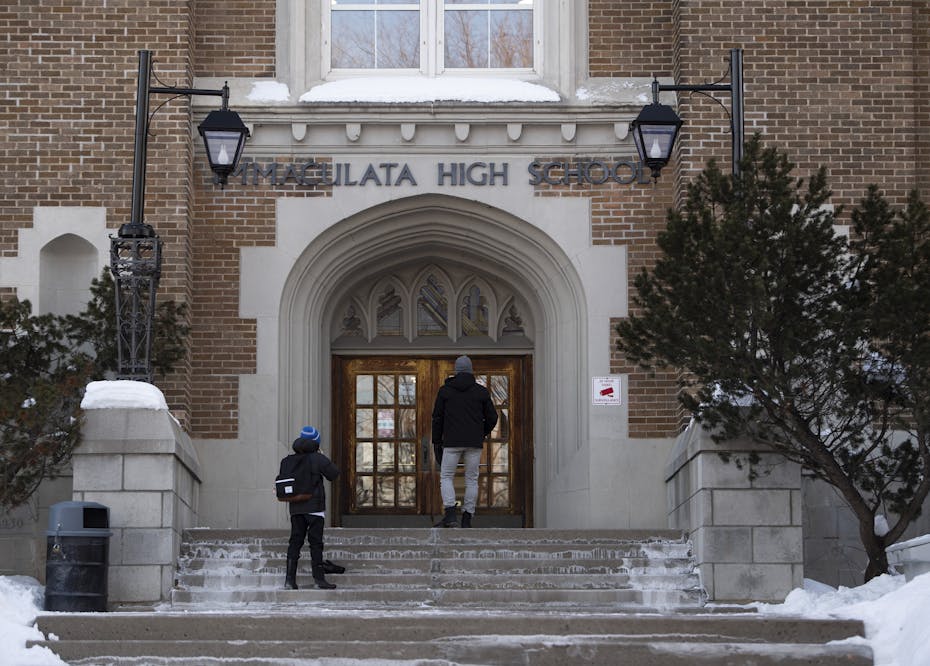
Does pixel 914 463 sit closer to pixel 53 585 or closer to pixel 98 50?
pixel 53 585

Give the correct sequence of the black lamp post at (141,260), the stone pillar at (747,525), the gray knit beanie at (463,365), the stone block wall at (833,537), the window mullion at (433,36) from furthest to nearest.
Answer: the window mullion at (433,36), the gray knit beanie at (463,365), the stone block wall at (833,537), the black lamp post at (141,260), the stone pillar at (747,525)

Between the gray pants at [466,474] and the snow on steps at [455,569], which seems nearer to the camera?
the snow on steps at [455,569]

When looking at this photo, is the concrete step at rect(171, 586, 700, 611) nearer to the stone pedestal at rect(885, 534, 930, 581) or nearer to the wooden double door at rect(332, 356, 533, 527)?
the stone pedestal at rect(885, 534, 930, 581)

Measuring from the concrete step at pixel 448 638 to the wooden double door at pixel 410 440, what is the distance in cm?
652

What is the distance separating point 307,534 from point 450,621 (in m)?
2.47

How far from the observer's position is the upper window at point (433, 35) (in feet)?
57.4

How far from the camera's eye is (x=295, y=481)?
13547mm

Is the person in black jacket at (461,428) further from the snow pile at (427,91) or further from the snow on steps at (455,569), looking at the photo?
the snow pile at (427,91)

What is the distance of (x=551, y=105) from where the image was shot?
16.9m

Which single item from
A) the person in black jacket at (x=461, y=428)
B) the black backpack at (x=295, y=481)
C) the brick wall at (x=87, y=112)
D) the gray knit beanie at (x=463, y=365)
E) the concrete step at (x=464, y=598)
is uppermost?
the brick wall at (x=87, y=112)

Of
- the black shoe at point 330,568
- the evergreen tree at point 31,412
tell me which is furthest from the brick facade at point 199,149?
the black shoe at point 330,568

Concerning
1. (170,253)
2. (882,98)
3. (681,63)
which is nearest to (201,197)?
(170,253)

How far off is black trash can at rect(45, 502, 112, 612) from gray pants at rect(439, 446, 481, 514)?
11.6 feet

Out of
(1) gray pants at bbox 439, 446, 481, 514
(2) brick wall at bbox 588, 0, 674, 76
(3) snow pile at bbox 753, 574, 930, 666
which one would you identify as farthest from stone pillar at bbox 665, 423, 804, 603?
(2) brick wall at bbox 588, 0, 674, 76
